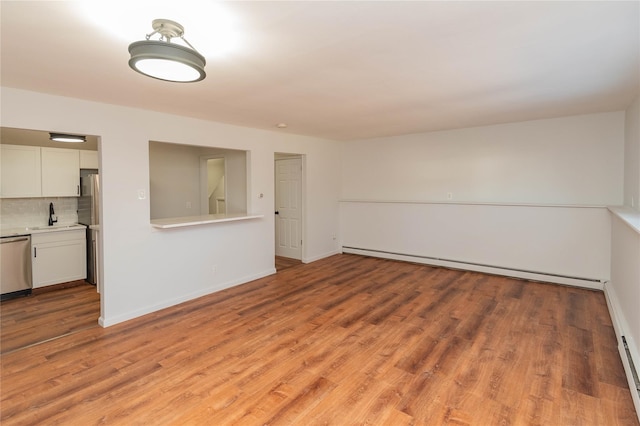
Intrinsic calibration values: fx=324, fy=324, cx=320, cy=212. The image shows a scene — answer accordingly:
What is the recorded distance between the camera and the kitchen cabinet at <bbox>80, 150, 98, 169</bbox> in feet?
16.6

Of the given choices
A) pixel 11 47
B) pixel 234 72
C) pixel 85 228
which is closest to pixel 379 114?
pixel 234 72

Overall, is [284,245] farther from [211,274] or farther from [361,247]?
[211,274]

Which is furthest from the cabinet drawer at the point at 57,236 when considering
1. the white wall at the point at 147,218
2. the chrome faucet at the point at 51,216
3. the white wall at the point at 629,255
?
the white wall at the point at 629,255

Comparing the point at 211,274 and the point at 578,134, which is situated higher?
the point at 578,134

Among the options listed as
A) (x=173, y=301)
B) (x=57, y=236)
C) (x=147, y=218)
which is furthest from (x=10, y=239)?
(x=173, y=301)

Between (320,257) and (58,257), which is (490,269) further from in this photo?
(58,257)

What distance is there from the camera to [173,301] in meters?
4.03

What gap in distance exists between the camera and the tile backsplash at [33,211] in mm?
4676

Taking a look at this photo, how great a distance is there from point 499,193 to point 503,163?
18.6 inches

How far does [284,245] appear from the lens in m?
6.66

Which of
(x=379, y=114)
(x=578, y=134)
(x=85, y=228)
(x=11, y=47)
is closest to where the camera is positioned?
(x=11, y=47)

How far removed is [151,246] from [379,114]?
127 inches

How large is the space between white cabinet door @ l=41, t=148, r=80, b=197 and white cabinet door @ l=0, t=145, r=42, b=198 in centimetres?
8

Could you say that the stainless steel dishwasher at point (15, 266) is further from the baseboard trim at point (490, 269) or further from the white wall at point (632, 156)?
the white wall at point (632, 156)
